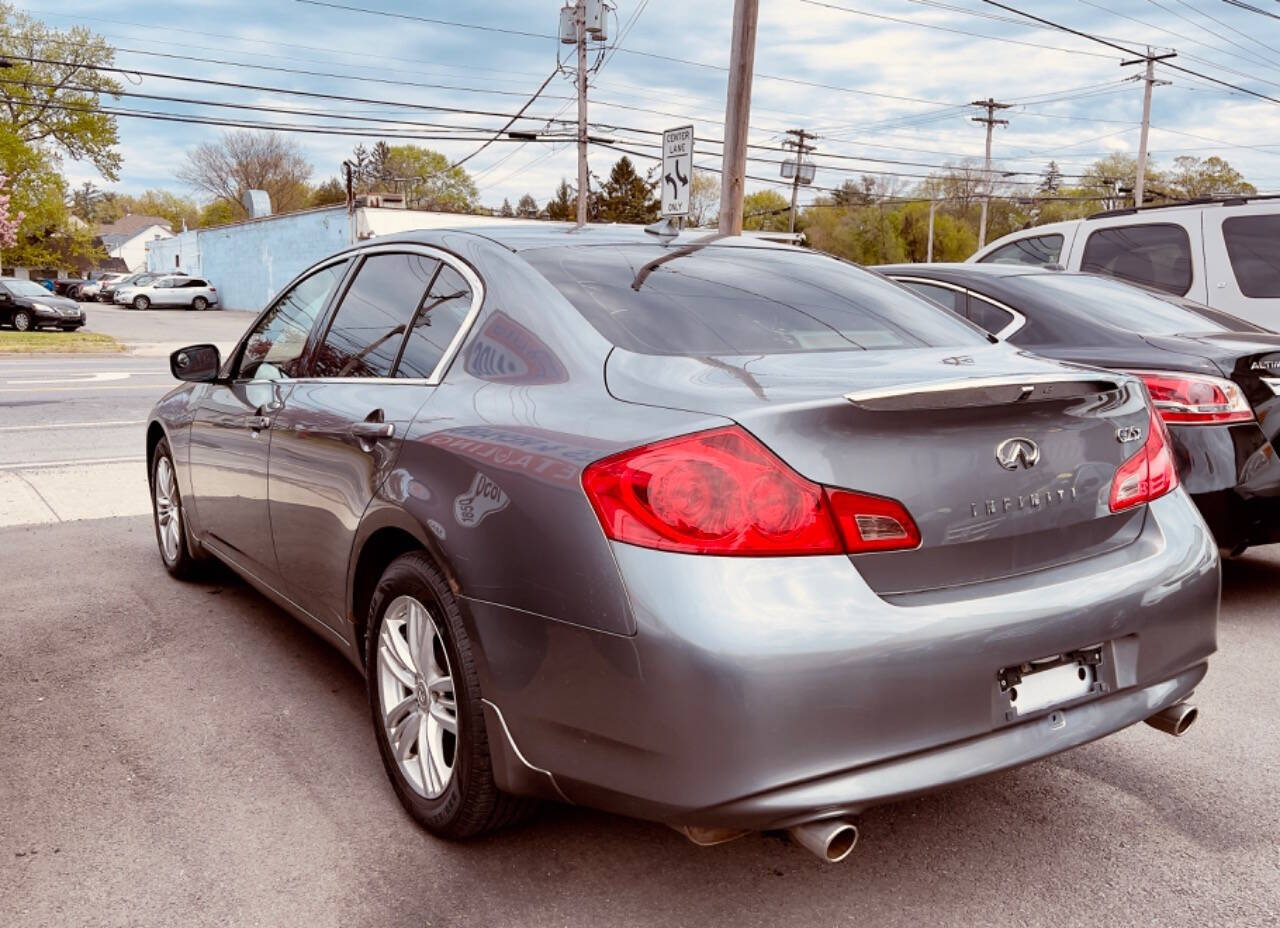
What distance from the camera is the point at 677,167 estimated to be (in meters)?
12.0

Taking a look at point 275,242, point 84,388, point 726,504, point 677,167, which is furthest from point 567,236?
point 275,242

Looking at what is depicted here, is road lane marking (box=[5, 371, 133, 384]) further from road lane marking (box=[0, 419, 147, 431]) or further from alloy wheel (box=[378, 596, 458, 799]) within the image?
alloy wheel (box=[378, 596, 458, 799])

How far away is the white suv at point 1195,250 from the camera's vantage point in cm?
701

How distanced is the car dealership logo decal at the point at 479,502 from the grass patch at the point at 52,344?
2487 cm

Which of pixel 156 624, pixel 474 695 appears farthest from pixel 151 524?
pixel 474 695

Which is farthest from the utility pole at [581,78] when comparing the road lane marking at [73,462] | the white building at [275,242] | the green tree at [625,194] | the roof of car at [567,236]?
the green tree at [625,194]

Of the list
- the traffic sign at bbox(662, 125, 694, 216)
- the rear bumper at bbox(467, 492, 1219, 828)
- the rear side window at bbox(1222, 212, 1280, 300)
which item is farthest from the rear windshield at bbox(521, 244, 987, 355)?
the traffic sign at bbox(662, 125, 694, 216)

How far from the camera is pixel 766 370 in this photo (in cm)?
253

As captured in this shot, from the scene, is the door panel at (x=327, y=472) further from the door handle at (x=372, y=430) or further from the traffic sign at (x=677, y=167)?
the traffic sign at (x=677, y=167)

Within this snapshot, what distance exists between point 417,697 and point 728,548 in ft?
3.86

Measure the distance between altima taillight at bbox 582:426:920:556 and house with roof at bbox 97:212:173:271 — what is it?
4354 inches

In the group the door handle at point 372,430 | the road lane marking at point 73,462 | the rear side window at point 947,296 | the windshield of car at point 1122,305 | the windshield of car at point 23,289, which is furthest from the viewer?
the windshield of car at point 23,289

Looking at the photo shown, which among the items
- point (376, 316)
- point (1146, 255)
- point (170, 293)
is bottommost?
point (170, 293)

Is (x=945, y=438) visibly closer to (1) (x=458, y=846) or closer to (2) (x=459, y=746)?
(2) (x=459, y=746)
